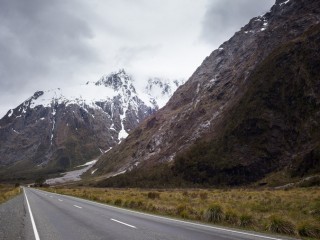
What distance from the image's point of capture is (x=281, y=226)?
1694cm

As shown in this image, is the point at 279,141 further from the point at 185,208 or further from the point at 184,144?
the point at 185,208

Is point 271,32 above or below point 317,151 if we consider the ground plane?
above

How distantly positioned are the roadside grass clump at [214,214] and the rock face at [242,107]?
7691 cm

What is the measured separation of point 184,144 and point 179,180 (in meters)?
25.7

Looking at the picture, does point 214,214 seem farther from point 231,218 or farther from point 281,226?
point 281,226

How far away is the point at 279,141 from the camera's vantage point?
10456 centimetres

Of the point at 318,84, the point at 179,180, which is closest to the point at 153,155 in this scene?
the point at 179,180

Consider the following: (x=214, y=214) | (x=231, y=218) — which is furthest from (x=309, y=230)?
(x=214, y=214)

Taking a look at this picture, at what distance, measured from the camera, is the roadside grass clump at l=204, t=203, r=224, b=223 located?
2117cm

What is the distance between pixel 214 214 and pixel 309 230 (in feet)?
21.9

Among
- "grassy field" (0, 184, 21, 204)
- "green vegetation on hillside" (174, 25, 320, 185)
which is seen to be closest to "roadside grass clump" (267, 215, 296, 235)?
"grassy field" (0, 184, 21, 204)

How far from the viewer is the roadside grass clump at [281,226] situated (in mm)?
16641

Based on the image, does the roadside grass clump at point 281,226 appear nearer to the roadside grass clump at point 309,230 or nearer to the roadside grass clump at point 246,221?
the roadside grass clump at point 309,230

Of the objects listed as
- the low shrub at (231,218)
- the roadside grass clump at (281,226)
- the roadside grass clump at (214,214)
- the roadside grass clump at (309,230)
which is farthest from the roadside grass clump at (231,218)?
the roadside grass clump at (309,230)
